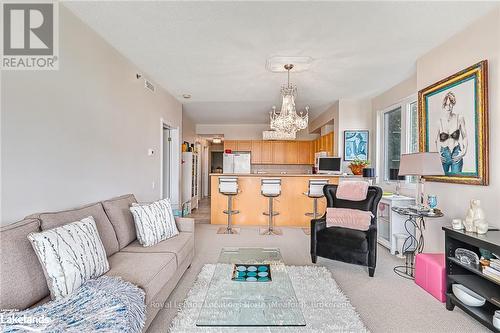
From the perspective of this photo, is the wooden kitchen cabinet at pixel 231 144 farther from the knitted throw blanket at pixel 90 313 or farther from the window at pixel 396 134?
the knitted throw blanket at pixel 90 313

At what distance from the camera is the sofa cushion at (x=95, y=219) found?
177cm

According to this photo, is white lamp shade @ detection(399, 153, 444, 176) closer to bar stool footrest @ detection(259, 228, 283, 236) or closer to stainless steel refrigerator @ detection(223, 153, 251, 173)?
bar stool footrest @ detection(259, 228, 283, 236)

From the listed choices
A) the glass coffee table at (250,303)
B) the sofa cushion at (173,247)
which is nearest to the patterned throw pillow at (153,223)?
the sofa cushion at (173,247)

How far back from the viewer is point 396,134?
4.38 metres

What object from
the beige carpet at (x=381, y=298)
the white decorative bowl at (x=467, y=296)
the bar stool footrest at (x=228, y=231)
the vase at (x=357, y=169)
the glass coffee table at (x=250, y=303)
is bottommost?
the beige carpet at (x=381, y=298)

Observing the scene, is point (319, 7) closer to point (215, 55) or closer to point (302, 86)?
point (215, 55)

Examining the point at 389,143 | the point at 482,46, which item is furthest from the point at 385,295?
the point at 389,143

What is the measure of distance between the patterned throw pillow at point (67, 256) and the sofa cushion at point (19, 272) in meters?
0.06

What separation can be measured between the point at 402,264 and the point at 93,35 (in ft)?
14.6

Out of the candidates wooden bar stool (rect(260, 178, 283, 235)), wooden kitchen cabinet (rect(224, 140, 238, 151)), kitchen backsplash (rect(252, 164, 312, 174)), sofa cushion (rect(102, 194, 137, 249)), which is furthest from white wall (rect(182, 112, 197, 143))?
sofa cushion (rect(102, 194, 137, 249))

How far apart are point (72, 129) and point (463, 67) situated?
3822 mm

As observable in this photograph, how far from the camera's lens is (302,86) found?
14.1ft

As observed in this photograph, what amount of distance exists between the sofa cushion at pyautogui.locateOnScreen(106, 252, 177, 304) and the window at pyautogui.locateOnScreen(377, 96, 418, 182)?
365cm

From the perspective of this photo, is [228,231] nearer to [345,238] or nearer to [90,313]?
[345,238]
